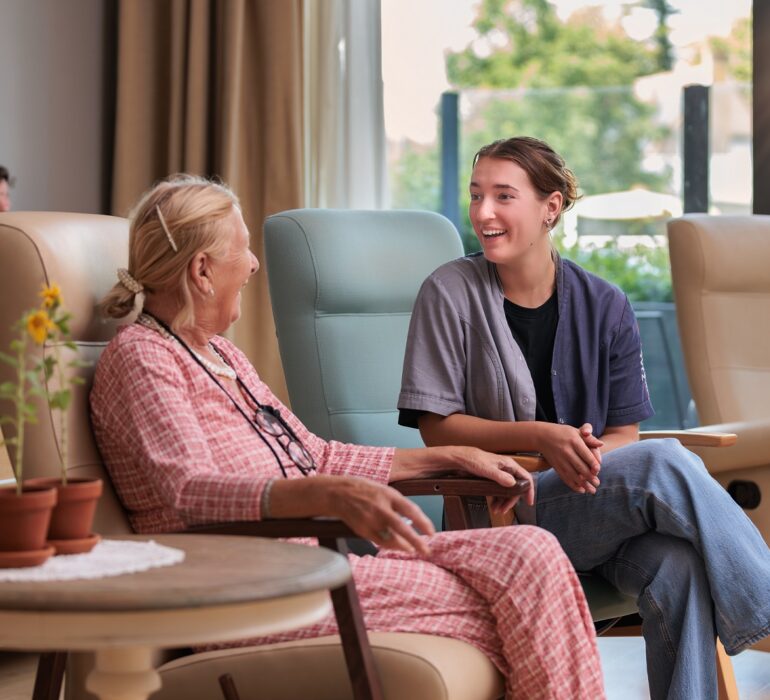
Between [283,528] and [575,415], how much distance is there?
3.00ft

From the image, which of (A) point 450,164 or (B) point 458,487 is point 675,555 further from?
(A) point 450,164

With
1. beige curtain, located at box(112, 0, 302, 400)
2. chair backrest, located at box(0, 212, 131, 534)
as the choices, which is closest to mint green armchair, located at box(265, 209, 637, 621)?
chair backrest, located at box(0, 212, 131, 534)

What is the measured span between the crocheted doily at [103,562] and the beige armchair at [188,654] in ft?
0.71

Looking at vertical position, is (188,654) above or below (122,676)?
below

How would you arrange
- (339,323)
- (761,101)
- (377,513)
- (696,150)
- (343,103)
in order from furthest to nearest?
(696,150) → (343,103) → (761,101) → (339,323) → (377,513)

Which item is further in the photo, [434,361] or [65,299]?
[434,361]

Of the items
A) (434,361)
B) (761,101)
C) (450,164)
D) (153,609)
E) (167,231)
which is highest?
(761,101)

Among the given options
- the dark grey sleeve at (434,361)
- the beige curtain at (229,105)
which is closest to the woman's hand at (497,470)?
the dark grey sleeve at (434,361)

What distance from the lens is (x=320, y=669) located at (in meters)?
1.52

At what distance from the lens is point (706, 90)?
4141 millimetres

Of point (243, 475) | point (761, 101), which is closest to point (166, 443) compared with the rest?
point (243, 475)

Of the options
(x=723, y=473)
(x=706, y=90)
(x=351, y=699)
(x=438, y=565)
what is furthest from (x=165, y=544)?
(x=706, y=90)

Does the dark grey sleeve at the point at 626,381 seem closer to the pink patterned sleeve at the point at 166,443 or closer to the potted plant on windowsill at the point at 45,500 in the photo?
the pink patterned sleeve at the point at 166,443

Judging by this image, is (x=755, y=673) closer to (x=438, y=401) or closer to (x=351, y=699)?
(x=438, y=401)
